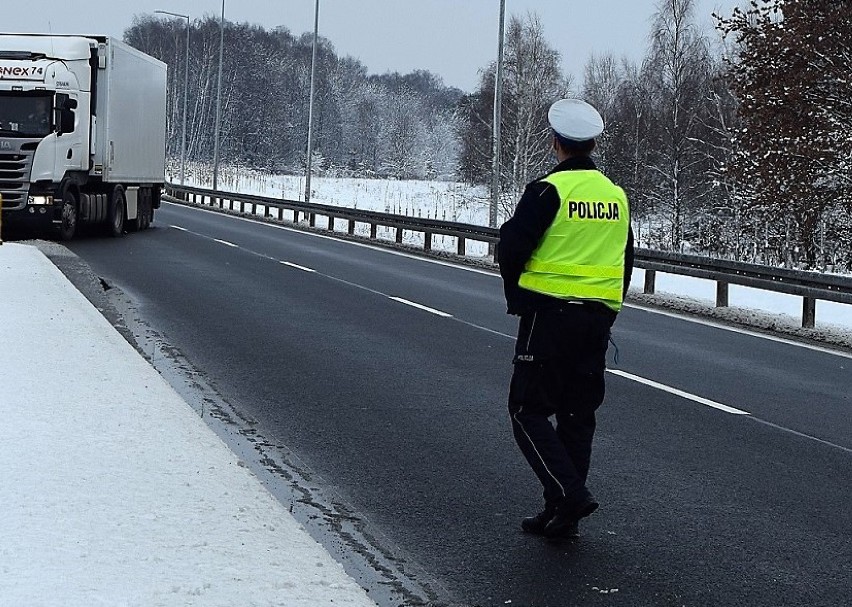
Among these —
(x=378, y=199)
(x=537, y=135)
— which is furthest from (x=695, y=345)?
(x=378, y=199)

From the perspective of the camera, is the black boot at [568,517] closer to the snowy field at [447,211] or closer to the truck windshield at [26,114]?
the snowy field at [447,211]

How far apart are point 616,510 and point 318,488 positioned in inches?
60.9

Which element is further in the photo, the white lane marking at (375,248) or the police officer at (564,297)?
the white lane marking at (375,248)

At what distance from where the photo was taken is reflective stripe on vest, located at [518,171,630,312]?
225 inches

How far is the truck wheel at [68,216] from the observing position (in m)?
25.7

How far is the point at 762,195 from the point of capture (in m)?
25.7

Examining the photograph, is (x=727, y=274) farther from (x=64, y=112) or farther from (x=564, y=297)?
(x=64, y=112)

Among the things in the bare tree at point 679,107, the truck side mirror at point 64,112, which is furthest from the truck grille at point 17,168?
the bare tree at point 679,107

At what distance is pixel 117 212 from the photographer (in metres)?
29.1

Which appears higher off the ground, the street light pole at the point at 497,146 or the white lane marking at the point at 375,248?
the street light pole at the point at 497,146

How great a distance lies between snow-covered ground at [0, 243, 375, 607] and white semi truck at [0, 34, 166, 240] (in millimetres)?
16831

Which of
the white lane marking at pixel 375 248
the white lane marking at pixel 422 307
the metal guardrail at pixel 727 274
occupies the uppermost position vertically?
the metal guardrail at pixel 727 274

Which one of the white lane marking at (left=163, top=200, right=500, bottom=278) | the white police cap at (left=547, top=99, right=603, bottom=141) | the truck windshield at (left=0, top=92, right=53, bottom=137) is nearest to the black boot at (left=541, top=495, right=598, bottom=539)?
the white police cap at (left=547, top=99, right=603, bottom=141)

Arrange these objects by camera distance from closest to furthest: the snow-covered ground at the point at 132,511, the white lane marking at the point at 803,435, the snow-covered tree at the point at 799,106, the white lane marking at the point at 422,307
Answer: the snow-covered ground at the point at 132,511
the white lane marking at the point at 803,435
the white lane marking at the point at 422,307
the snow-covered tree at the point at 799,106
